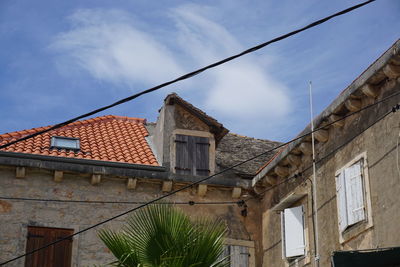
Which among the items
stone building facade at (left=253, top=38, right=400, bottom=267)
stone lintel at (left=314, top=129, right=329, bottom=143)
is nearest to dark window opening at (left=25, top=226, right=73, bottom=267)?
stone building facade at (left=253, top=38, right=400, bottom=267)

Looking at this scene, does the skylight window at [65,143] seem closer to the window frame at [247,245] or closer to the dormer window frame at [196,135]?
the dormer window frame at [196,135]

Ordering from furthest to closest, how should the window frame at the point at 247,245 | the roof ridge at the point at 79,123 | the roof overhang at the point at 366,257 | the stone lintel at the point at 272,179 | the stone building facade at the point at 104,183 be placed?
1. the roof ridge at the point at 79,123
2. the window frame at the point at 247,245
3. the stone lintel at the point at 272,179
4. the stone building facade at the point at 104,183
5. the roof overhang at the point at 366,257

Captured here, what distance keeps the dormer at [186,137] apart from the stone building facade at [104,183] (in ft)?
0.08

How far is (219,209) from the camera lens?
61.5 ft

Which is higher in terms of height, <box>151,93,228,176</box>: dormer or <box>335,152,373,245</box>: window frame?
<box>151,93,228,176</box>: dormer

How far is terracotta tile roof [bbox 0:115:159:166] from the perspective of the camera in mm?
18498

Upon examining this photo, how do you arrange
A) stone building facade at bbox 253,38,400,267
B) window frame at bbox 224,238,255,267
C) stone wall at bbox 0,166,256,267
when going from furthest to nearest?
window frame at bbox 224,238,255,267
stone wall at bbox 0,166,256,267
stone building facade at bbox 253,38,400,267

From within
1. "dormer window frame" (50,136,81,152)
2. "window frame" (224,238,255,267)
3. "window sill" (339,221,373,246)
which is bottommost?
"window sill" (339,221,373,246)

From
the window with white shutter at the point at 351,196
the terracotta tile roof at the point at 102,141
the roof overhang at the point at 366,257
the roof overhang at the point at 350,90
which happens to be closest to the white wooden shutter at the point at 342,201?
the window with white shutter at the point at 351,196

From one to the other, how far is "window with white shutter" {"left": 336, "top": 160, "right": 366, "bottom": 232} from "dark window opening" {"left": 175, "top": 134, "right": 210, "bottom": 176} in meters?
4.55

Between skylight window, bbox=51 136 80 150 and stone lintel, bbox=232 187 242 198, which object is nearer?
stone lintel, bbox=232 187 242 198

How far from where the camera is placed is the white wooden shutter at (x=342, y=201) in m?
14.7

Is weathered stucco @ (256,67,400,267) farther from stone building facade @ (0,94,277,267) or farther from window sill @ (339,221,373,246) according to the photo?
stone building facade @ (0,94,277,267)

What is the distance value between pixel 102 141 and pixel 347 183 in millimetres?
7138
